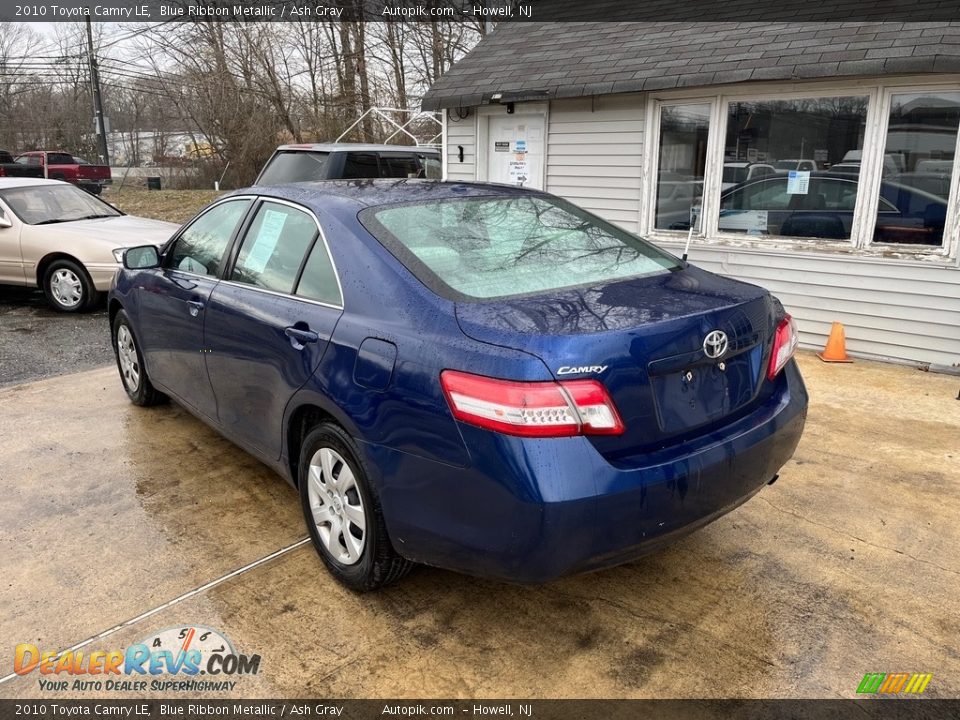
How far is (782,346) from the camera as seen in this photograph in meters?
2.98

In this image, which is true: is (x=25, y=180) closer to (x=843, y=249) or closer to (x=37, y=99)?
(x=843, y=249)

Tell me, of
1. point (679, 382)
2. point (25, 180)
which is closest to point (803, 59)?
point (679, 382)

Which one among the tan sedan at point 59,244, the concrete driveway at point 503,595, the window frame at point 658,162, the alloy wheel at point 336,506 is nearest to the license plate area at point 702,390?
the concrete driveway at point 503,595

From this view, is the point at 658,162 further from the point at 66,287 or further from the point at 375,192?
the point at 66,287

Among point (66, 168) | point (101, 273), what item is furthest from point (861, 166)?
point (66, 168)

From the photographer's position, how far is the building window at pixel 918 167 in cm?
593

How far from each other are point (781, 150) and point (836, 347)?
6.06 ft

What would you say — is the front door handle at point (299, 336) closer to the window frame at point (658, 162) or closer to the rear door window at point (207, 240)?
the rear door window at point (207, 240)

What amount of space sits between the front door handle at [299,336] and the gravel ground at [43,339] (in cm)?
406

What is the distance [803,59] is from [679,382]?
5041mm

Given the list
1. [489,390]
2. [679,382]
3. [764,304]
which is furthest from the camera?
[764,304]

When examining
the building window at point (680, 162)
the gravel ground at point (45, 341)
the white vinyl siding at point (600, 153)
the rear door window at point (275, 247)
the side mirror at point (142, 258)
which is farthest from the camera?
the white vinyl siding at point (600, 153)

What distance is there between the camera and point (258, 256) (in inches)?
139

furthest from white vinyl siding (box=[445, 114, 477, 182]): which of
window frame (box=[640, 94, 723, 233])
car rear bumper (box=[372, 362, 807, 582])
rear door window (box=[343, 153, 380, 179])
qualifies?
car rear bumper (box=[372, 362, 807, 582])
